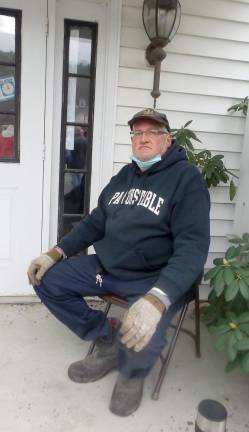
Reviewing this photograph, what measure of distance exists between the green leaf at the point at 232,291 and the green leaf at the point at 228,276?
0.01m

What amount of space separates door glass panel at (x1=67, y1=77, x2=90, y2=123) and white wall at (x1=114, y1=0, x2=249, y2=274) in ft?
0.72

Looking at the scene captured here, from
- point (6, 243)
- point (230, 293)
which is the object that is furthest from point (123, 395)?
point (6, 243)

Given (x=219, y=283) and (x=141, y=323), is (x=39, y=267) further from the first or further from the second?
(x=219, y=283)

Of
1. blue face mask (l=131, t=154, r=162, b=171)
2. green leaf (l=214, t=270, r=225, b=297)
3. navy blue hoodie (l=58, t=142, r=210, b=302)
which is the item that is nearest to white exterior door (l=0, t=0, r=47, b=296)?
navy blue hoodie (l=58, t=142, r=210, b=302)

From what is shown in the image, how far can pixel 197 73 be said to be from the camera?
2.76 meters

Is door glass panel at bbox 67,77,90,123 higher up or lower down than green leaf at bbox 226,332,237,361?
higher up

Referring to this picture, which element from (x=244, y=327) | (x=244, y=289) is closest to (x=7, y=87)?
(x=244, y=289)

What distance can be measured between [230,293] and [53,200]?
1.47 m

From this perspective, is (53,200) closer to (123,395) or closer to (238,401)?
(123,395)

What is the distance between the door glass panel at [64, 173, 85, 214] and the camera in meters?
2.79

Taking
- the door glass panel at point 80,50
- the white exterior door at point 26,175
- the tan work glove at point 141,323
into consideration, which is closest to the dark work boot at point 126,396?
the tan work glove at point 141,323

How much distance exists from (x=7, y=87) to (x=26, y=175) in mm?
558

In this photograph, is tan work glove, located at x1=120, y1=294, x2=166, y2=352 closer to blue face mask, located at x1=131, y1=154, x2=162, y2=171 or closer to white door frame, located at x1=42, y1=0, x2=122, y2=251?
blue face mask, located at x1=131, y1=154, x2=162, y2=171

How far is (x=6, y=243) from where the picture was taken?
2723 mm
